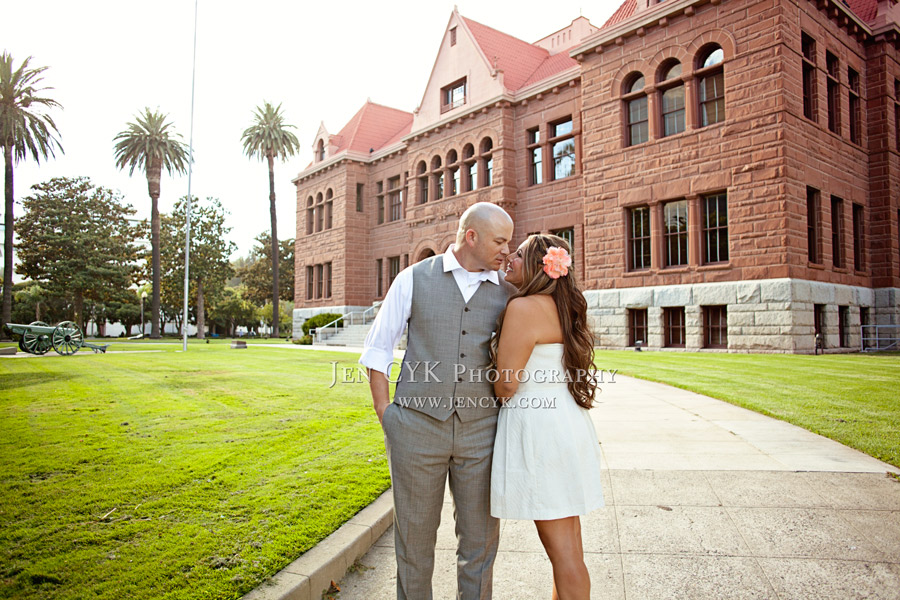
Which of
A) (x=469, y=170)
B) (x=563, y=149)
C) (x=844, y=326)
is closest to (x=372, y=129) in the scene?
(x=469, y=170)

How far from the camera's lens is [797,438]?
650 cm

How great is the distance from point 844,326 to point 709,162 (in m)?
7.31

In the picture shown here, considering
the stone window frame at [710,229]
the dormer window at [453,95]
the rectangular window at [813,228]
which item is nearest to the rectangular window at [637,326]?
the stone window frame at [710,229]

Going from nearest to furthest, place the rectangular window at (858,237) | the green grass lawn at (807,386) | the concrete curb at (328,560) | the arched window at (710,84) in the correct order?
the concrete curb at (328,560) → the green grass lawn at (807,386) → the arched window at (710,84) → the rectangular window at (858,237)

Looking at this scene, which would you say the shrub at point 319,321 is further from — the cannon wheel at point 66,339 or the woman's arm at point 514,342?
the woman's arm at point 514,342

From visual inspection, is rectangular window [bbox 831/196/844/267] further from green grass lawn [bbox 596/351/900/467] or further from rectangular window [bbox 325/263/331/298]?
rectangular window [bbox 325/263/331/298]

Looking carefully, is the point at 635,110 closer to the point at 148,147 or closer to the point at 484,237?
the point at 484,237

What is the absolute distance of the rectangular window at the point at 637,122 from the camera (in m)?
20.1

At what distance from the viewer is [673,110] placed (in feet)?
63.6

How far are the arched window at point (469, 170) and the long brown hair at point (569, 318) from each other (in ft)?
82.1

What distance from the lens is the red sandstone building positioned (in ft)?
55.6

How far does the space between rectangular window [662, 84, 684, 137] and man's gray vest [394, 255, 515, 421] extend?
18.9 m

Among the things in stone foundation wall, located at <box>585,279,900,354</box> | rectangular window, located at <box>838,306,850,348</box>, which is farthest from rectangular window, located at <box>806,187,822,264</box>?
rectangular window, located at <box>838,306,850,348</box>

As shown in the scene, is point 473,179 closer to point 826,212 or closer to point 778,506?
point 826,212
